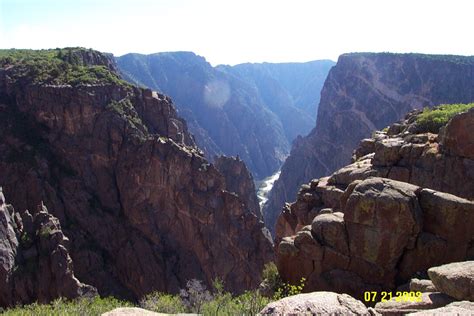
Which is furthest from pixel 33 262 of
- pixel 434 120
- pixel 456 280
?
pixel 456 280

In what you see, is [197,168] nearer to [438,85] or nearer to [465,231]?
[465,231]

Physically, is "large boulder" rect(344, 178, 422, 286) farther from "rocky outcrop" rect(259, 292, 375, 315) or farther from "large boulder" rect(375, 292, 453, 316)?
"rocky outcrop" rect(259, 292, 375, 315)

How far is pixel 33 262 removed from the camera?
→ 1871 inches

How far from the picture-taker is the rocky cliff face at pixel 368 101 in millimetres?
147625

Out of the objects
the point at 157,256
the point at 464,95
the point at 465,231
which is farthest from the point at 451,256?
the point at 464,95

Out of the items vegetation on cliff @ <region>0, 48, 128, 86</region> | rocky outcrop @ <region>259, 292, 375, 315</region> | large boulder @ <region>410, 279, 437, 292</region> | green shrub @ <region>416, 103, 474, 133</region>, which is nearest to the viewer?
rocky outcrop @ <region>259, 292, 375, 315</region>

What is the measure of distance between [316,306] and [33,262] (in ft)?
139

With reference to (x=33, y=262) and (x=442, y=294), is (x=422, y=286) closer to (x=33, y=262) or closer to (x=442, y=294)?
(x=442, y=294)

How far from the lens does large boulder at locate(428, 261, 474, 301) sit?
14.9 m

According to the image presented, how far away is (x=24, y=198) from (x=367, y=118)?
119 metres

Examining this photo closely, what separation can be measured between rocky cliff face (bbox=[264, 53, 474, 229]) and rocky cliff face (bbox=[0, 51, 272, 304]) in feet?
210

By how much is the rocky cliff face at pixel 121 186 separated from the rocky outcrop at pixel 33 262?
14.8m

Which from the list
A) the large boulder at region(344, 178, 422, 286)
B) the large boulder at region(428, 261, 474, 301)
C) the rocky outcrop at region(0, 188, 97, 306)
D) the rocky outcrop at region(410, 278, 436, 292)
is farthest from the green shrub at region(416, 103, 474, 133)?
the rocky outcrop at region(0, 188, 97, 306)

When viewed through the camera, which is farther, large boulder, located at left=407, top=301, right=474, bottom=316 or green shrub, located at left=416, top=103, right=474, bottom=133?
green shrub, located at left=416, top=103, right=474, bottom=133
